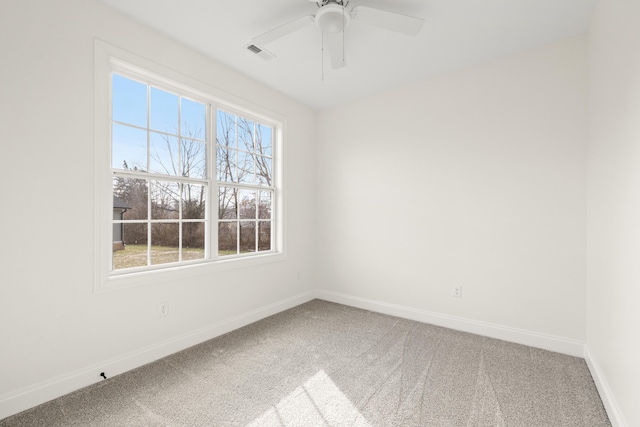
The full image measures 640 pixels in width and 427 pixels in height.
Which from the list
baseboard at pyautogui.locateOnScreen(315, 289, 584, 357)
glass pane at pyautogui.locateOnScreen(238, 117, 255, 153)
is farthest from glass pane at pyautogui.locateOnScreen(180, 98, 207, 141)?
baseboard at pyautogui.locateOnScreen(315, 289, 584, 357)

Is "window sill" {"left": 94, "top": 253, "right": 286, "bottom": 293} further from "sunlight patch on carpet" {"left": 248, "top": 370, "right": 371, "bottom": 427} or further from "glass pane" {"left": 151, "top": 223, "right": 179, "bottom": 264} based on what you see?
"sunlight patch on carpet" {"left": 248, "top": 370, "right": 371, "bottom": 427}

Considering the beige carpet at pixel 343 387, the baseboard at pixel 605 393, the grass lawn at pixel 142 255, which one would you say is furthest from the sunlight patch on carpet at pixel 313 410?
the grass lawn at pixel 142 255

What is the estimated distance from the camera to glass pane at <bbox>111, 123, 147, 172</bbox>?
2.34 metres

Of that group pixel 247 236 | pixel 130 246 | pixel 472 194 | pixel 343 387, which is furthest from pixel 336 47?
pixel 343 387

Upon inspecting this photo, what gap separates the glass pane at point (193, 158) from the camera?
9.12ft

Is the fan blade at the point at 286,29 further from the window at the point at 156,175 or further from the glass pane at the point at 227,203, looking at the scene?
the glass pane at the point at 227,203

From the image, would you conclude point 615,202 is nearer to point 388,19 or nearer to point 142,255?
point 388,19

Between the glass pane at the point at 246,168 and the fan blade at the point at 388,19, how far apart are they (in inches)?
75.4

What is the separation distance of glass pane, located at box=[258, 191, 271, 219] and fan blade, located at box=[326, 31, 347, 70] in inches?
70.5

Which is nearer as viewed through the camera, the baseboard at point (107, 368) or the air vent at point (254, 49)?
the baseboard at point (107, 368)

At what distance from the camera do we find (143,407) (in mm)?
1822

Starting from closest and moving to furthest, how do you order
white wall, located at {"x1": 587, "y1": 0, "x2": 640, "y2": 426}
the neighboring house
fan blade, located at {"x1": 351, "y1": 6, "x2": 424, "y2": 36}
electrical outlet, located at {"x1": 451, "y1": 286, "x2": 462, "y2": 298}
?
1. white wall, located at {"x1": 587, "y1": 0, "x2": 640, "y2": 426}
2. fan blade, located at {"x1": 351, "y1": 6, "x2": 424, "y2": 36}
3. the neighboring house
4. electrical outlet, located at {"x1": 451, "y1": 286, "x2": 462, "y2": 298}

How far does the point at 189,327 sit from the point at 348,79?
3.06m

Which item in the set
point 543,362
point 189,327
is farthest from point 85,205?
point 543,362
